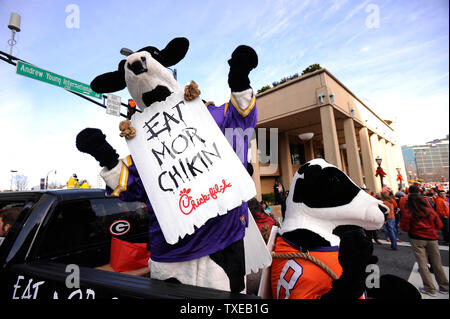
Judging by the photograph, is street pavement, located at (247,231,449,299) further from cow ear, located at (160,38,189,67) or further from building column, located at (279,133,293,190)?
building column, located at (279,133,293,190)

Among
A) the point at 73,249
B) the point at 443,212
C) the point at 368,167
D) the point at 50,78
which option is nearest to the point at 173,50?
the point at 73,249

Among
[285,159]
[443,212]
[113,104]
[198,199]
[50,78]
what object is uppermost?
[50,78]

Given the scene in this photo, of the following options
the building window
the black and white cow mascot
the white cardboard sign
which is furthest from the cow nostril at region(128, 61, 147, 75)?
the building window

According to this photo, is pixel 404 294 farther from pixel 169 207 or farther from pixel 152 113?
pixel 152 113

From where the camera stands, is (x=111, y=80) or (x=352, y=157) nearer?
(x=111, y=80)

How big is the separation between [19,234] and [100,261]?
69cm

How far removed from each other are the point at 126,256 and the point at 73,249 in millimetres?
455

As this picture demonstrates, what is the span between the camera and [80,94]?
672cm

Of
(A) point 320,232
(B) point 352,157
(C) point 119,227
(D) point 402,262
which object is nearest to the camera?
(A) point 320,232

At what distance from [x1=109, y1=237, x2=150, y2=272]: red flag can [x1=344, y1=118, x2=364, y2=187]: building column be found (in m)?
11.1

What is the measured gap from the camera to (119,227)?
7.49 ft

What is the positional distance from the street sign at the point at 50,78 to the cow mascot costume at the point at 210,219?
6.30 meters

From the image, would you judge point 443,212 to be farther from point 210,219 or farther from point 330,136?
point 210,219

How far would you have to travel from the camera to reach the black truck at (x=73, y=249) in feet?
3.40
